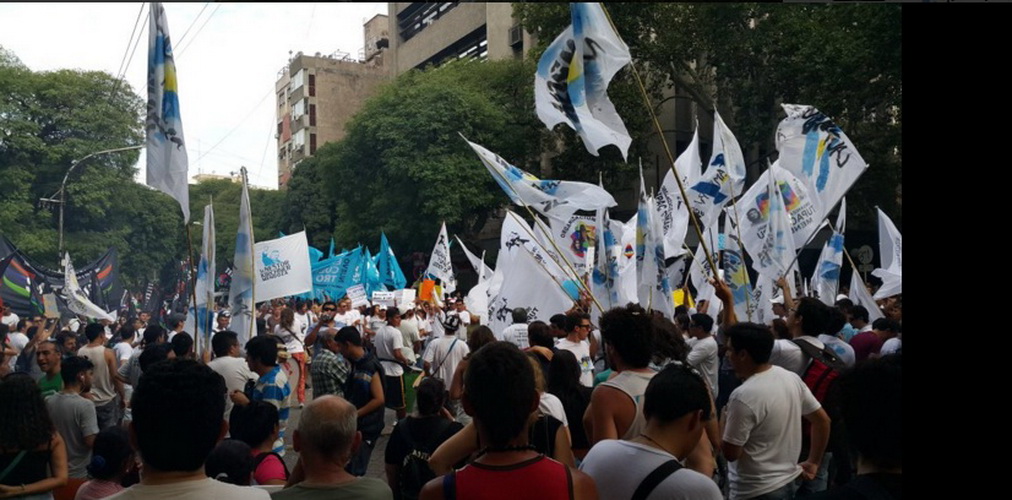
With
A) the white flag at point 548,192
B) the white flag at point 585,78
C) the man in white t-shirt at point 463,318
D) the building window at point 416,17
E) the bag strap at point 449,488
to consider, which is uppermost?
the building window at point 416,17

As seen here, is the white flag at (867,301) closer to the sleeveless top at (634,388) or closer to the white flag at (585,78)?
the white flag at (585,78)

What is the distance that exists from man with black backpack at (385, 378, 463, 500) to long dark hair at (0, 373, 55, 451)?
158cm

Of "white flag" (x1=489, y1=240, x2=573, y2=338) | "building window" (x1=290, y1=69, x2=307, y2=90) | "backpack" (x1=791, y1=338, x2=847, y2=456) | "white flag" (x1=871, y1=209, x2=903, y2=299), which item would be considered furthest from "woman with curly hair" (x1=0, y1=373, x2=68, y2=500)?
"building window" (x1=290, y1=69, x2=307, y2=90)

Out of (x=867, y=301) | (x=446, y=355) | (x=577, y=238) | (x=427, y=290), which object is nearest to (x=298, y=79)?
(x=427, y=290)

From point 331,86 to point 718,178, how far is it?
59.1m

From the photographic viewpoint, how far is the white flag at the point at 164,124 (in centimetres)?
678

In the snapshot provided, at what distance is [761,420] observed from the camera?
4.33m

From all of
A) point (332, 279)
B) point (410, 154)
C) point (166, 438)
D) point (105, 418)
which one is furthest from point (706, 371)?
point (410, 154)

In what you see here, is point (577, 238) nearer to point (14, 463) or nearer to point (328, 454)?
point (14, 463)

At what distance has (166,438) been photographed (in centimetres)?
268

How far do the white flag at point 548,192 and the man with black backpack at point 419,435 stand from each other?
461 centimetres

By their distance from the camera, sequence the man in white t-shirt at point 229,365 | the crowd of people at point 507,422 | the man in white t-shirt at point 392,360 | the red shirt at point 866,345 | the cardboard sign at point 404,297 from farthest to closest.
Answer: the cardboard sign at point 404,297 < the man in white t-shirt at point 392,360 < the red shirt at point 866,345 < the man in white t-shirt at point 229,365 < the crowd of people at point 507,422

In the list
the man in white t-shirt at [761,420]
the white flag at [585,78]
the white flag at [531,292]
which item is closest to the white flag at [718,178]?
the white flag at [531,292]

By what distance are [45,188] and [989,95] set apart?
43.8m
